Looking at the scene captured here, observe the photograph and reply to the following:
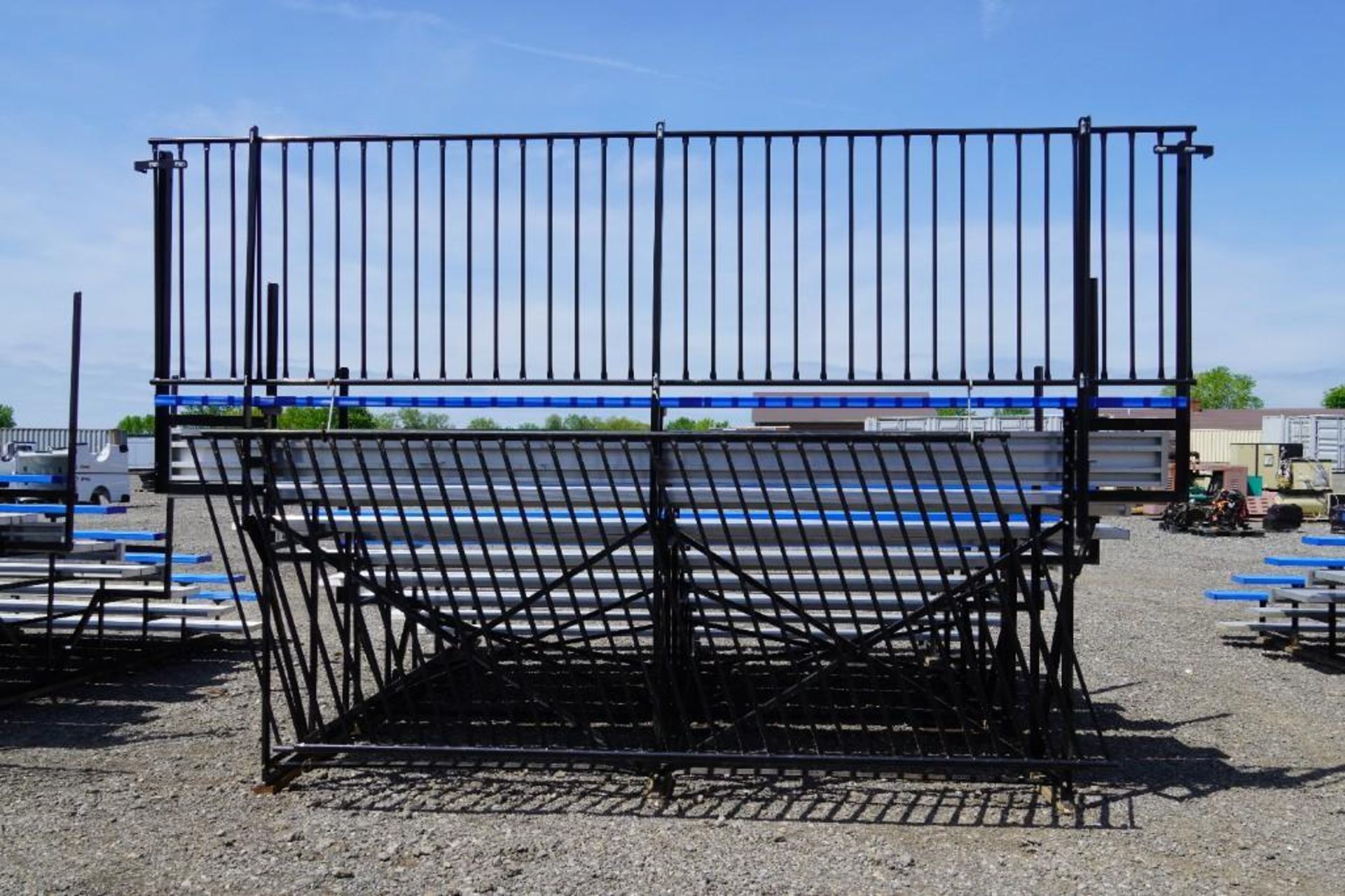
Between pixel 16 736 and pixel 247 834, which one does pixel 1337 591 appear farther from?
pixel 16 736

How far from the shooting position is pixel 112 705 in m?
7.88

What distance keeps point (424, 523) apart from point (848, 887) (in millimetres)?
2813

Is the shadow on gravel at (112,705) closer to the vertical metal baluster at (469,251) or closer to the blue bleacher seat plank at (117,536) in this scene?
the blue bleacher seat plank at (117,536)

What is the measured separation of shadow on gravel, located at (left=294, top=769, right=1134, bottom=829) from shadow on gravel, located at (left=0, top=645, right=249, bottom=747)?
1723 mm

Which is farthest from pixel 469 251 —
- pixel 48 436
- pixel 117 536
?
pixel 48 436

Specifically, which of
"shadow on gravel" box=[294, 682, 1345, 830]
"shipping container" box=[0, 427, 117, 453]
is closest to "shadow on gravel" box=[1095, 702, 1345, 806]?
"shadow on gravel" box=[294, 682, 1345, 830]

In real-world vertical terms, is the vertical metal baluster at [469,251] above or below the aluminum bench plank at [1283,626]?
above

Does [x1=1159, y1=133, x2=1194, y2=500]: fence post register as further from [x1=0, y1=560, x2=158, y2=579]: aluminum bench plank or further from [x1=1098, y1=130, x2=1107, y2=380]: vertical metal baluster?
[x1=0, y1=560, x2=158, y2=579]: aluminum bench plank

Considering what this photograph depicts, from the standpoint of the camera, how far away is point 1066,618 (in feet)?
18.6

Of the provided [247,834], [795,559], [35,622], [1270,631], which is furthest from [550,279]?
[1270,631]

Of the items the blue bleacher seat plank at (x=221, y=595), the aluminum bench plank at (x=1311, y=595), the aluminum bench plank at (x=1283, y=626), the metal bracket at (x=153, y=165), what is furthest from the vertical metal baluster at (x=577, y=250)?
the aluminum bench plank at (x=1283, y=626)

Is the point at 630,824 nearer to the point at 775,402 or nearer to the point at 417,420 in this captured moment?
the point at 775,402

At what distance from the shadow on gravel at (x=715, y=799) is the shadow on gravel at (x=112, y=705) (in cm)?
172

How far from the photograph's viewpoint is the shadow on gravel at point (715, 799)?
5.43 metres
